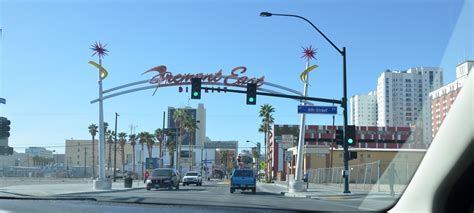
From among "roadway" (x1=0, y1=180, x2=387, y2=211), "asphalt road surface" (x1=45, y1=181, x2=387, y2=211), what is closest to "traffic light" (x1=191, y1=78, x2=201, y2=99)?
"roadway" (x1=0, y1=180, x2=387, y2=211)

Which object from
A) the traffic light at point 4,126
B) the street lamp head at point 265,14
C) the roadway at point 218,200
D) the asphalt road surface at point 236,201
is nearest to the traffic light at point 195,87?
the roadway at point 218,200

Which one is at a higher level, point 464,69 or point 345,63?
point 345,63

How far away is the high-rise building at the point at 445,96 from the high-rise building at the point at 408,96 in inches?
3.7

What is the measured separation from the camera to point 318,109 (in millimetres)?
30188

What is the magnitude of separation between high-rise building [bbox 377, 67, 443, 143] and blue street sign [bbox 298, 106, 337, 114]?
834 inches

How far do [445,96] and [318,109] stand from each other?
25.8m

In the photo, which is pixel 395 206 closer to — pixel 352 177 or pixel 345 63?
pixel 345 63

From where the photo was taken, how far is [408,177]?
16.1 feet

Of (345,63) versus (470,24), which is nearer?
(470,24)

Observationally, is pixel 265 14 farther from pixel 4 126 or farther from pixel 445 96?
pixel 445 96

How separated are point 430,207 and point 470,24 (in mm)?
1509

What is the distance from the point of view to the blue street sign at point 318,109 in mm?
29875

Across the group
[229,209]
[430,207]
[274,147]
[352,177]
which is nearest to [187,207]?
Answer: [229,209]

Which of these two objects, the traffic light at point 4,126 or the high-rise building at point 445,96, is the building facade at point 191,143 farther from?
the high-rise building at point 445,96
